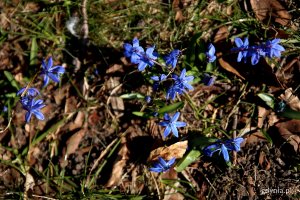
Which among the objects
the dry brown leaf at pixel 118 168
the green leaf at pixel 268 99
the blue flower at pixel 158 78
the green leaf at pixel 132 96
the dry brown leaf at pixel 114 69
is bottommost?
the dry brown leaf at pixel 118 168

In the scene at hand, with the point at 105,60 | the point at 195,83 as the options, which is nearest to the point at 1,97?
the point at 105,60

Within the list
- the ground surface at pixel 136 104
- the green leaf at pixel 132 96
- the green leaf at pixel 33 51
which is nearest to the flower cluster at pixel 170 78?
the ground surface at pixel 136 104

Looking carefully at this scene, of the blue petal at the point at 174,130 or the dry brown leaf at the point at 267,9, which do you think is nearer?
the blue petal at the point at 174,130

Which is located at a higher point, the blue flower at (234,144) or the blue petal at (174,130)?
A: the blue petal at (174,130)

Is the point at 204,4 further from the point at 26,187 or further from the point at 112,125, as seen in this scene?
the point at 26,187

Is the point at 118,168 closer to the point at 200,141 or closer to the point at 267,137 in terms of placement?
the point at 200,141

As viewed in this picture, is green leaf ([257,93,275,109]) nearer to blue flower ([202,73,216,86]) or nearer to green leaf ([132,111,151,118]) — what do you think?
blue flower ([202,73,216,86])

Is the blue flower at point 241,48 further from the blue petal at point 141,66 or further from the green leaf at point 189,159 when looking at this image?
the green leaf at point 189,159
